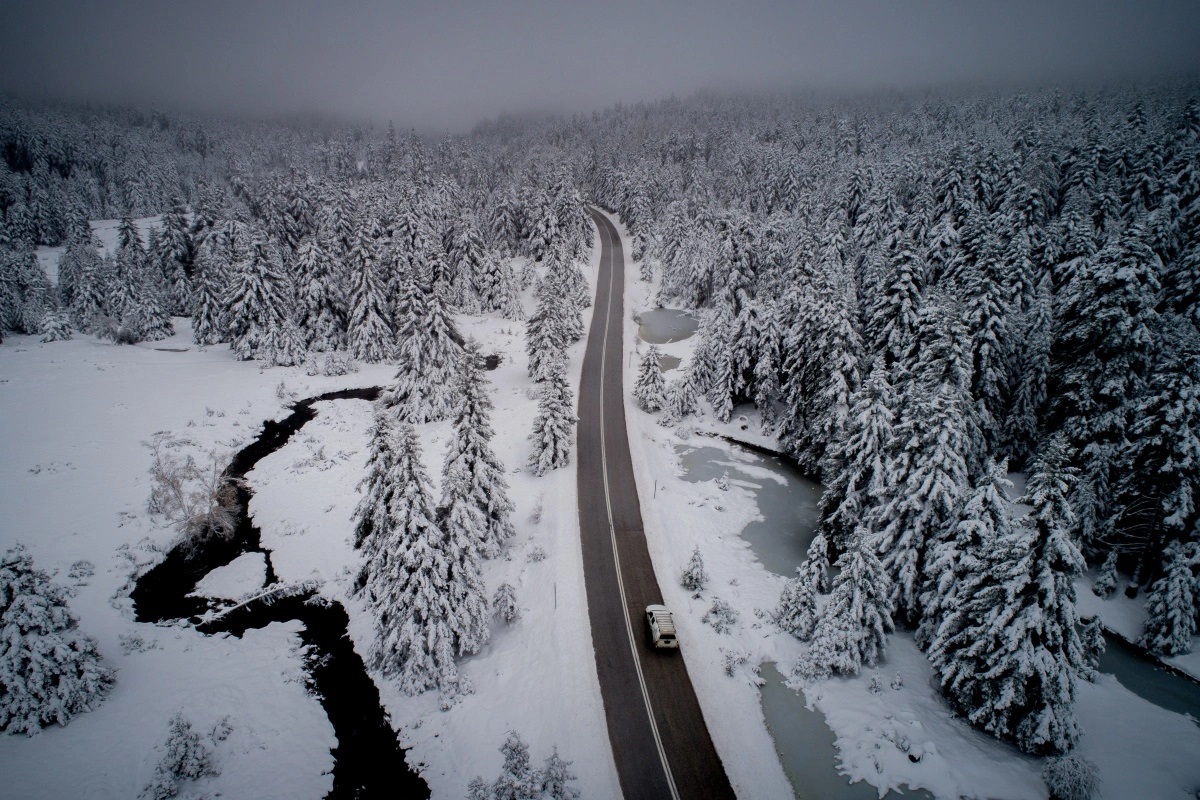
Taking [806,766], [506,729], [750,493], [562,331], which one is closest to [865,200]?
[562,331]

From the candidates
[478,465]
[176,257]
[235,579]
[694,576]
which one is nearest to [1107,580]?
[694,576]

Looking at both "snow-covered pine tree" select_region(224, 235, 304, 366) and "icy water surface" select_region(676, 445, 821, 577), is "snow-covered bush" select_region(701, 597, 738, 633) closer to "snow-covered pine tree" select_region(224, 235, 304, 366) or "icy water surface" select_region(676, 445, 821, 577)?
"icy water surface" select_region(676, 445, 821, 577)

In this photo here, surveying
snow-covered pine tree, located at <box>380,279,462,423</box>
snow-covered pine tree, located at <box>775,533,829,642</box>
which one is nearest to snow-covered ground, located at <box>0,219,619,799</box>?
snow-covered pine tree, located at <box>380,279,462,423</box>

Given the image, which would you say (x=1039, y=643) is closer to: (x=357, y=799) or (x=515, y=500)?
(x=357, y=799)

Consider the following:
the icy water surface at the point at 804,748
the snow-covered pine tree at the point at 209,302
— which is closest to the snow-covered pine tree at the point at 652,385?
the icy water surface at the point at 804,748

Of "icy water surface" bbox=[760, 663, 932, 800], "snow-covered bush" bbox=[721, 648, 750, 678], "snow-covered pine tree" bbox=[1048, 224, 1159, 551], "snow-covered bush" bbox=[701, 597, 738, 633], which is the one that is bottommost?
"icy water surface" bbox=[760, 663, 932, 800]

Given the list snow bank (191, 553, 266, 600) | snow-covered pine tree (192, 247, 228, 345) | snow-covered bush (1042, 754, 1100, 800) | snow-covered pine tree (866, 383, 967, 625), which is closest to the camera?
snow-covered bush (1042, 754, 1100, 800)

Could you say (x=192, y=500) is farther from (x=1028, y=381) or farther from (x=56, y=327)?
(x=1028, y=381)

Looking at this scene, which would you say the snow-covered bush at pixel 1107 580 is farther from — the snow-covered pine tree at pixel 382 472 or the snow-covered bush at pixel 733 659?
the snow-covered pine tree at pixel 382 472
